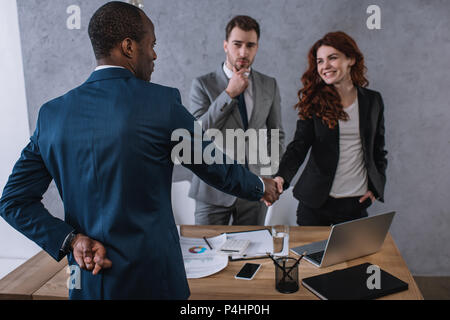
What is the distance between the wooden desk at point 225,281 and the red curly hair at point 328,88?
81cm

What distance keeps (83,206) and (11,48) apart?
2730 mm

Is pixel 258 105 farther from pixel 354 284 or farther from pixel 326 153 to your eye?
pixel 354 284

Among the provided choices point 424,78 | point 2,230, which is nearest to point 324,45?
point 424,78

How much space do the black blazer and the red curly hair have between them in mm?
55

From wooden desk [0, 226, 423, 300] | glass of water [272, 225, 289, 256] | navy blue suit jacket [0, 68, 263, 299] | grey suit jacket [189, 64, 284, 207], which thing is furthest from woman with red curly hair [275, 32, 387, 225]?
navy blue suit jacket [0, 68, 263, 299]

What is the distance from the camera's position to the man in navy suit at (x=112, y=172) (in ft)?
3.37

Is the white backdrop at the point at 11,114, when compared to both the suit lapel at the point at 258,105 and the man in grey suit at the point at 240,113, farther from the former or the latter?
the suit lapel at the point at 258,105

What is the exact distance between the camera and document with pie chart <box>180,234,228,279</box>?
142 centimetres

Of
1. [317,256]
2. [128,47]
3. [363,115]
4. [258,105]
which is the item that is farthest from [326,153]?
[128,47]

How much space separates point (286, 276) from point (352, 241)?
0.33 m

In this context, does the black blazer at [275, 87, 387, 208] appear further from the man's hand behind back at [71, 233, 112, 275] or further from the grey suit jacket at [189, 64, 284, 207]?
the man's hand behind back at [71, 233, 112, 275]

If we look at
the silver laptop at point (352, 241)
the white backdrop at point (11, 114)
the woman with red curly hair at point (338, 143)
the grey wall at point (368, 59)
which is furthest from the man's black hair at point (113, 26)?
the white backdrop at point (11, 114)

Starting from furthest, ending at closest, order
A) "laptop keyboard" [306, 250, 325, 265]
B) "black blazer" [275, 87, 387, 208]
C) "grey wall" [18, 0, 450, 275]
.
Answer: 1. "grey wall" [18, 0, 450, 275]
2. "black blazer" [275, 87, 387, 208]
3. "laptop keyboard" [306, 250, 325, 265]

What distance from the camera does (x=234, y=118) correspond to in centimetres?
229
